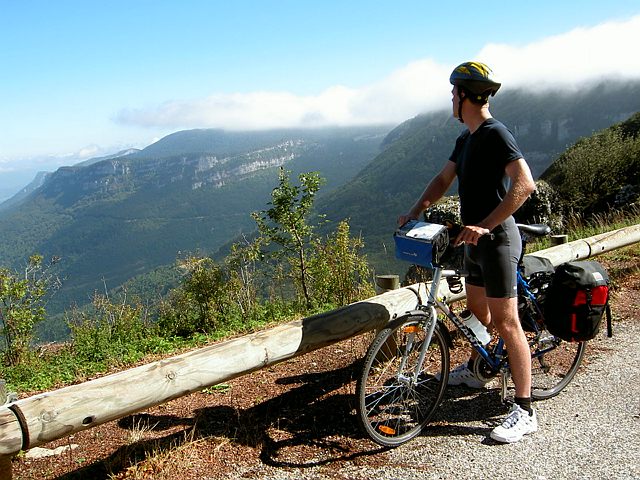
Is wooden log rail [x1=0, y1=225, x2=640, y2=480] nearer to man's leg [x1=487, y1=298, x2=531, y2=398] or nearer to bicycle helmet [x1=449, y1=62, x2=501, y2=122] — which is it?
man's leg [x1=487, y1=298, x2=531, y2=398]

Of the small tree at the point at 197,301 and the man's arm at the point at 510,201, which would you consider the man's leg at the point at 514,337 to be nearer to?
the man's arm at the point at 510,201

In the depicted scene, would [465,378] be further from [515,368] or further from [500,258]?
[500,258]

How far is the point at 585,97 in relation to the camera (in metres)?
183

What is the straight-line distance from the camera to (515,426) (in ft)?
Result: 11.0

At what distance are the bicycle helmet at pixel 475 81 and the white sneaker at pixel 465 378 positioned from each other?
2146 millimetres

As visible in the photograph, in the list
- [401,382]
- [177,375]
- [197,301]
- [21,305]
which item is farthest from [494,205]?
[21,305]

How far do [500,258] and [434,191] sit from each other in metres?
0.81

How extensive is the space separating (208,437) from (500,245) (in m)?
2.34

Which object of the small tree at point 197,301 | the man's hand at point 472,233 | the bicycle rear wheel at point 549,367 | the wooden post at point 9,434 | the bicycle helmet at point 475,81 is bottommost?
the small tree at point 197,301

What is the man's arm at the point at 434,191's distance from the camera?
361 centimetres

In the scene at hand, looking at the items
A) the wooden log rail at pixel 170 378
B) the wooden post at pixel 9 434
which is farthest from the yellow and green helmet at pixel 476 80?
the wooden post at pixel 9 434

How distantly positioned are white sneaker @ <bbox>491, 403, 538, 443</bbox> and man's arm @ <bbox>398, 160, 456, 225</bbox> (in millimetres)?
1458

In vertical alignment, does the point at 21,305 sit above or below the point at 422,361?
below

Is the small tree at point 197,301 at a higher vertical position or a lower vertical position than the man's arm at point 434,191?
lower
